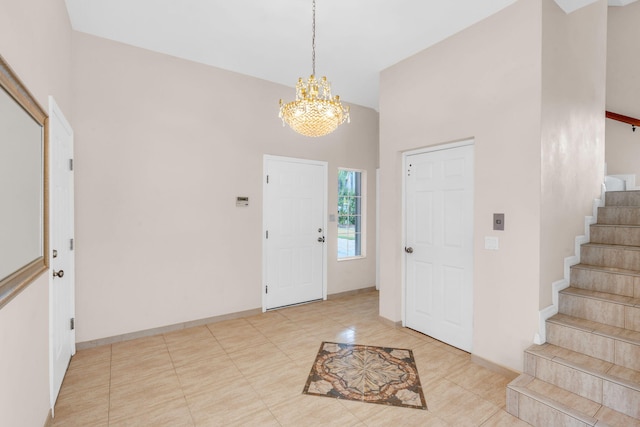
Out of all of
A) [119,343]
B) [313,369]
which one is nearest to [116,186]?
[119,343]

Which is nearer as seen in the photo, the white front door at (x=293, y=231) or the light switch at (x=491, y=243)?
the light switch at (x=491, y=243)

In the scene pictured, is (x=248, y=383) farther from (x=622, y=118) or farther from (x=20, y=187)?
(x=622, y=118)

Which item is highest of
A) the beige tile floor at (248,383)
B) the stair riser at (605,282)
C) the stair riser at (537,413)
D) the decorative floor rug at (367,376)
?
the stair riser at (605,282)

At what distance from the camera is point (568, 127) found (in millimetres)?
2852

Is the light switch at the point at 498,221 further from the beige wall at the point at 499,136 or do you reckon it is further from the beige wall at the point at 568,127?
the beige wall at the point at 568,127

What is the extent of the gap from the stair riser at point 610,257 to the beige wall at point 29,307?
14.4 ft

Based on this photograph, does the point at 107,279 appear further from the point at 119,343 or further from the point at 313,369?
the point at 313,369

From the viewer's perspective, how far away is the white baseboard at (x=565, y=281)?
2.53m

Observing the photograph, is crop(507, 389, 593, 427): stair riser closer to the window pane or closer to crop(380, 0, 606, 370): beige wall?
crop(380, 0, 606, 370): beige wall

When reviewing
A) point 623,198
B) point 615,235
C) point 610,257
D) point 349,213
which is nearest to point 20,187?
point 349,213

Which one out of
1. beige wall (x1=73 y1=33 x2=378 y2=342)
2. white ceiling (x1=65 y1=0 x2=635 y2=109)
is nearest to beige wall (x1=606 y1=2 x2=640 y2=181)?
white ceiling (x1=65 y1=0 x2=635 y2=109)

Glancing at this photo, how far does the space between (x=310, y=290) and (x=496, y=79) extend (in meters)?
3.61

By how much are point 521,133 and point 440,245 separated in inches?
53.4

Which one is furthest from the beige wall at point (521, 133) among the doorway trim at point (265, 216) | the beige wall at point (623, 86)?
the doorway trim at point (265, 216)
